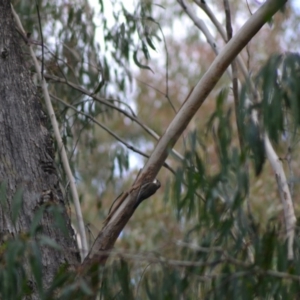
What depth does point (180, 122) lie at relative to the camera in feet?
7.27

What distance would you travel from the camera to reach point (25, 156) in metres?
2.34

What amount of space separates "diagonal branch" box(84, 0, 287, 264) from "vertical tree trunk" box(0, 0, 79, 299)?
13cm

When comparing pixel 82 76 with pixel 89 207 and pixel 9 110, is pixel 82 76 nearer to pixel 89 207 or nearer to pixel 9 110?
pixel 9 110

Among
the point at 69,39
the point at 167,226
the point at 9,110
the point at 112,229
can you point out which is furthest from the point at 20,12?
the point at 167,226

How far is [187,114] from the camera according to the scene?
222 centimetres

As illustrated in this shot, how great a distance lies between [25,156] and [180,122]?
1.61 feet

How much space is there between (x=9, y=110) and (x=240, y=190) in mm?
937

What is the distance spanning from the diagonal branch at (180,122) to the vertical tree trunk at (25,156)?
0.13 meters

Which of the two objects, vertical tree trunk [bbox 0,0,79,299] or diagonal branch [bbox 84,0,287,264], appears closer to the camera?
diagonal branch [bbox 84,0,287,264]

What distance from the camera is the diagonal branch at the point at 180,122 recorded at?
2.03 m

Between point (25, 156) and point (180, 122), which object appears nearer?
point (180, 122)

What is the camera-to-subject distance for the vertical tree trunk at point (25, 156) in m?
2.25

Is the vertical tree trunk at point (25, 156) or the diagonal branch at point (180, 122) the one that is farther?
the vertical tree trunk at point (25, 156)

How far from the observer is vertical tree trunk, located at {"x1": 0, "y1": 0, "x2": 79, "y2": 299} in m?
2.25
